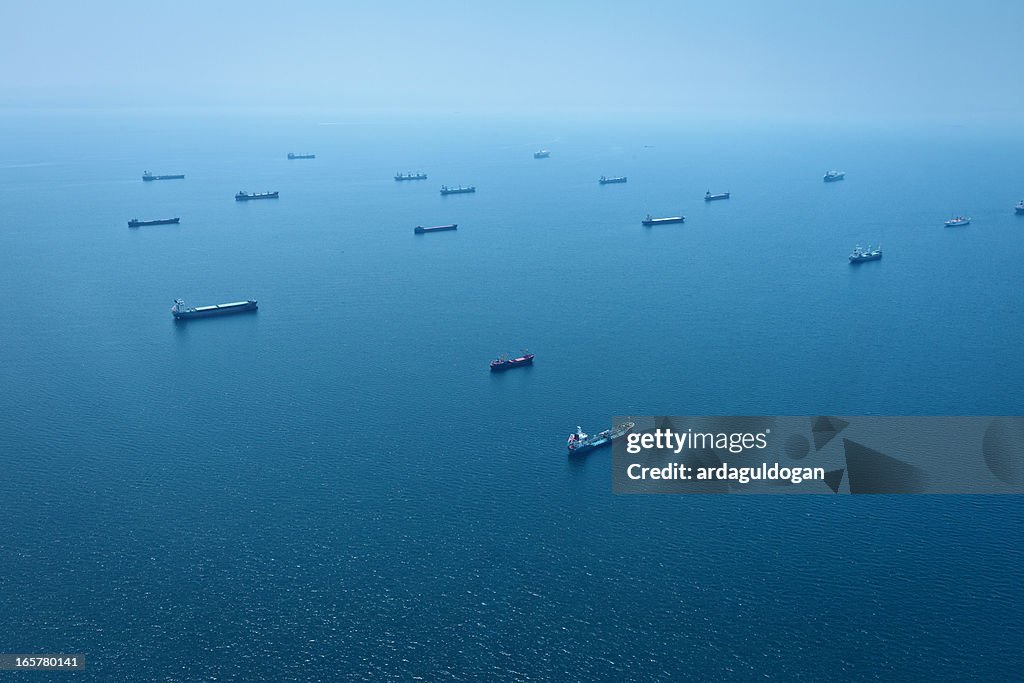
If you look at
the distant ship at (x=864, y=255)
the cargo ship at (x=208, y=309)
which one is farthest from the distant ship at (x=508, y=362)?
the distant ship at (x=864, y=255)

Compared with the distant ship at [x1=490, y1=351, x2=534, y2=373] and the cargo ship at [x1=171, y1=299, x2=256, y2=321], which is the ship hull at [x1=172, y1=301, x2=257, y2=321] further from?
the distant ship at [x1=490, y1=351, x2=534, y2=373]

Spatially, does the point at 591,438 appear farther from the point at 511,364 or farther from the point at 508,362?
the point at 511,364

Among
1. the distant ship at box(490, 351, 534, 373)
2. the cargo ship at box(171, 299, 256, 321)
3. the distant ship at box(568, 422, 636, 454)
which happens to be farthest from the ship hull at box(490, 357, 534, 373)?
the cargo ship at box(171, 299, 256, 321)

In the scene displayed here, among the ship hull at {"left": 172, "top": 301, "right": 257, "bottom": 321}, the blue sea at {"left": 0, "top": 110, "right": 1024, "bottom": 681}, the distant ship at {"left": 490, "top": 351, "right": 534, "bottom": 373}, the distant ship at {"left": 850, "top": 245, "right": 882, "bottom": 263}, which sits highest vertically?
the distant ship at {"left": 850, "top": 245, "right": 882, "bottom": 263}

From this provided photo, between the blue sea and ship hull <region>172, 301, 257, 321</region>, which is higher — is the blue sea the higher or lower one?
the lower one

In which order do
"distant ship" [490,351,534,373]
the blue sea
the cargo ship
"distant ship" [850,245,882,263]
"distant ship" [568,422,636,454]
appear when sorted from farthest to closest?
"distant ship" [850,245,882,263] < the cargo ship < "distant ship" [490,351,534,373] < "distant ship" [568,422,636,454] < the blue sea

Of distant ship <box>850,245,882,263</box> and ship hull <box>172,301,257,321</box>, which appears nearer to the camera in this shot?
ship hull <box>172,301,257,321</box>

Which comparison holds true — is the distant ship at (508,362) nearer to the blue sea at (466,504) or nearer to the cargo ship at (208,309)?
the blue sea at (466,504)

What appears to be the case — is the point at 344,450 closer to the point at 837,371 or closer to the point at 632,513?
the point at 632,513
